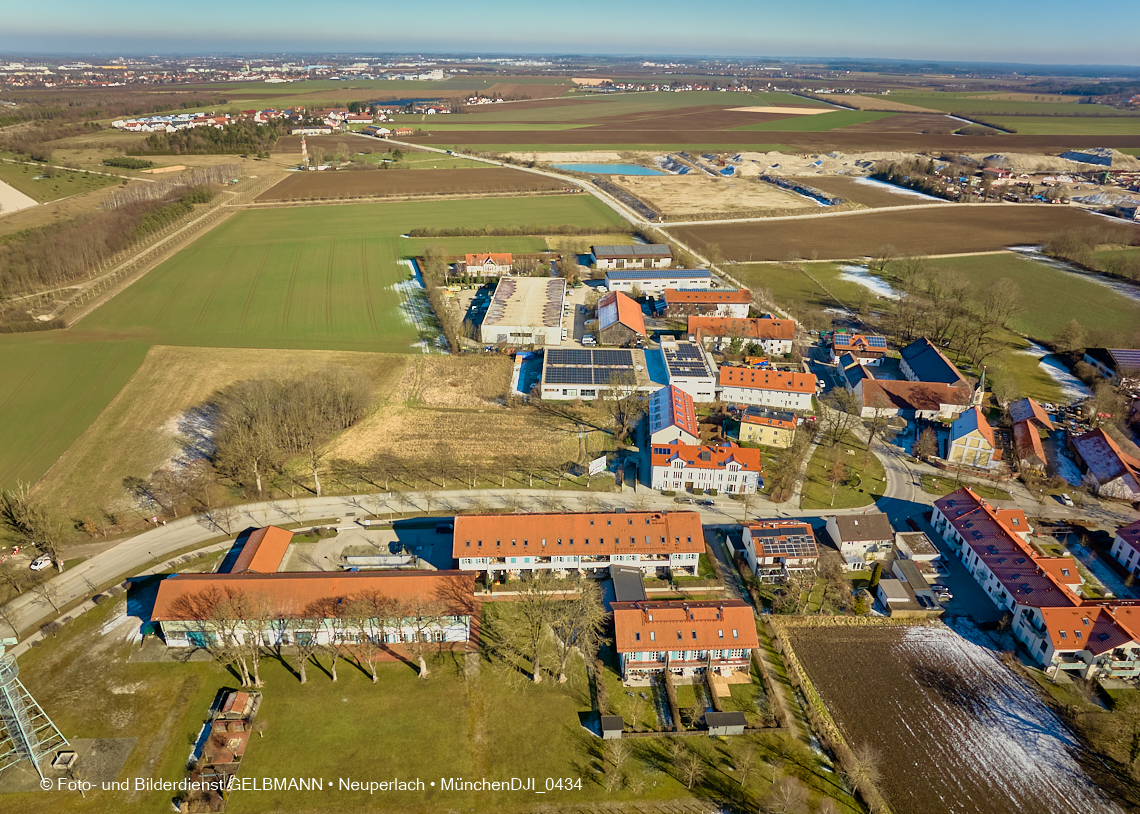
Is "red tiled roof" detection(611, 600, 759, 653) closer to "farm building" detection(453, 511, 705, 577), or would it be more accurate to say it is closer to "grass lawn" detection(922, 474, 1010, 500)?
"farm building" detection(453, 511, 705, 577)

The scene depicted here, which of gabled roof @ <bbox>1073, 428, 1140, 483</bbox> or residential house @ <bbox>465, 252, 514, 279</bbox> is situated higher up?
residential house @ <bbox>465, 252, 514, 279</bbox>

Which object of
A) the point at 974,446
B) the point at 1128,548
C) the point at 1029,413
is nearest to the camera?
the point at 1128,548

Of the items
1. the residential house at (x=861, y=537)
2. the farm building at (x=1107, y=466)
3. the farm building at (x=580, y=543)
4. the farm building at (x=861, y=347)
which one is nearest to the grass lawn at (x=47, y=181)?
the farm building at (x=580, y=543)

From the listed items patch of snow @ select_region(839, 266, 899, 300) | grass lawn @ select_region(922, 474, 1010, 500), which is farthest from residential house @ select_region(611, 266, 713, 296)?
grass lawn @ select_region(922, 474, 1010, 500)

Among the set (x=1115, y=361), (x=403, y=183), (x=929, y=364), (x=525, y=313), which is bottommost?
(x=929, y=364)

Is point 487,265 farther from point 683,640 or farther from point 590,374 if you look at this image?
point 683,640

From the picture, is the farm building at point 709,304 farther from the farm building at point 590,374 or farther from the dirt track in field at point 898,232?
the dirt track in field at point 898,232

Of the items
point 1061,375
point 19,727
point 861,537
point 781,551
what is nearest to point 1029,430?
point 1061,375

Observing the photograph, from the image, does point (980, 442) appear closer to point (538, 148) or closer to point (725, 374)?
point (725, 374)
